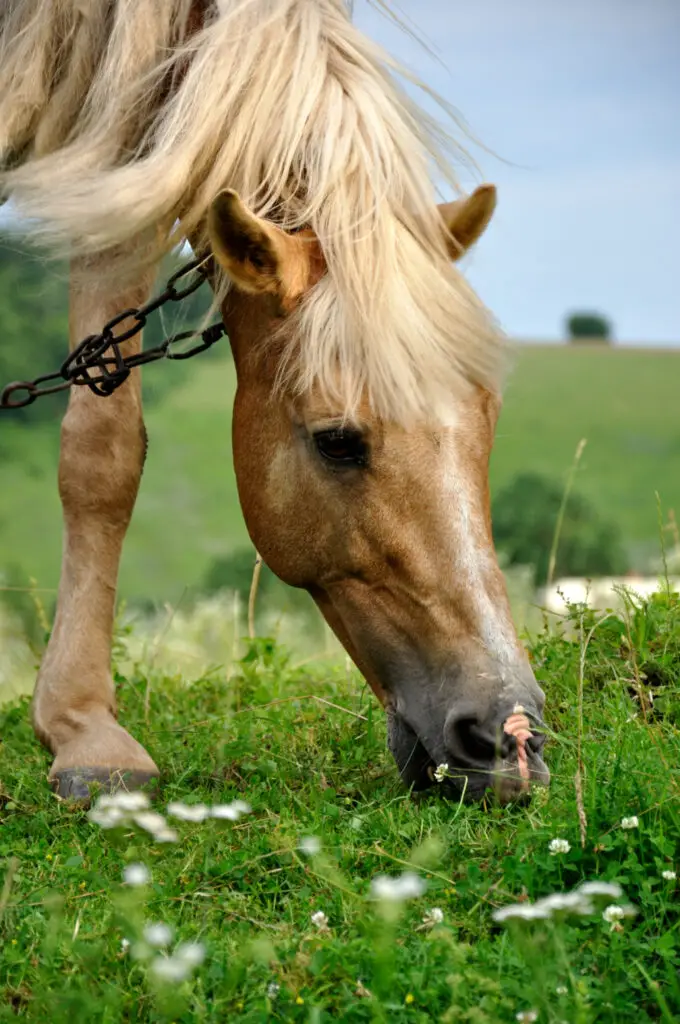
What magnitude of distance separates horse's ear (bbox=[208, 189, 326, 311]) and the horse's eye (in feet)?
1.39

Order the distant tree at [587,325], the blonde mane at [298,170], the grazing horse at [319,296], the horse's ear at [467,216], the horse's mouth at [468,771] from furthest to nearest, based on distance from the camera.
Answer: the distant tree at [587,325] → the horse's ear at [467,216] → the blonde mane at [298,170] → the grazing horse at [319,296] → the horse's mouth at [468,771]

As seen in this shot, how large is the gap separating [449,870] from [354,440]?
1.11 m

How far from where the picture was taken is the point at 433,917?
2293 millimetres

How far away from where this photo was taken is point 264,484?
3.27 meters

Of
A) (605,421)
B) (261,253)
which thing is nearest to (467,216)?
(261,253)

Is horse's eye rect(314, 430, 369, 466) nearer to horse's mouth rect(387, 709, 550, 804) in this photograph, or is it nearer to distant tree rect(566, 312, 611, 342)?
horse's mouth rect(387, 709, 550, 804)

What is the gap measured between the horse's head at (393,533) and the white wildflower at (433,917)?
1.45 feet

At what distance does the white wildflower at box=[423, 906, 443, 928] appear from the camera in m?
2.25

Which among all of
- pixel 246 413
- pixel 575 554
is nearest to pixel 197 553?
pixel 575 554

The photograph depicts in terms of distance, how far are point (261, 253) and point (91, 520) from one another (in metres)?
1.45

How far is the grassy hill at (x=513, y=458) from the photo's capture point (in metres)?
32.0

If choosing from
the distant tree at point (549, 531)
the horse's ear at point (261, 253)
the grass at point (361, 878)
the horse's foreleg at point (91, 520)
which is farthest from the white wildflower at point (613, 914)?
the distant tree at point (549, 531)

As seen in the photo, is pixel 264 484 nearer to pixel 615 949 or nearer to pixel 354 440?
pixel 354 440

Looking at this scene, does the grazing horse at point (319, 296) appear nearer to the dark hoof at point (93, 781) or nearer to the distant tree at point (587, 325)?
the dark hoof at point (93, 781)
